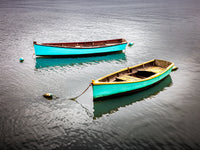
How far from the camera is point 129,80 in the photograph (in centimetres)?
1608

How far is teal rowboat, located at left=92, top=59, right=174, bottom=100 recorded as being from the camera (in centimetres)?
1431

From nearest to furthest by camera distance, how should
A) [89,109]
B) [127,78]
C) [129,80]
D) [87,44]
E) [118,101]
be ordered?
[89,109] < [118,101] < [129,80] < [127,78] < [87,44]

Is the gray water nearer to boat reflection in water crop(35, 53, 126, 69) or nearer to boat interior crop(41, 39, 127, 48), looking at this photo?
boat reflection in water crop(35, 53, 126, 69)

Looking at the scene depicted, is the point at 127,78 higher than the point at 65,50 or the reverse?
the reverse

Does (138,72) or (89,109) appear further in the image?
(138,72)

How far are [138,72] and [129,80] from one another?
2.52 meters

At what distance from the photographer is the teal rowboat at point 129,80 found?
14312 millimetres

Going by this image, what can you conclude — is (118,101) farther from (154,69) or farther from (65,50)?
(65,50)

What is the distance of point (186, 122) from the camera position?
40.8 ft

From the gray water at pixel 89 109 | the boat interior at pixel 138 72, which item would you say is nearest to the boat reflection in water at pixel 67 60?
the gray water at pixel 89 109

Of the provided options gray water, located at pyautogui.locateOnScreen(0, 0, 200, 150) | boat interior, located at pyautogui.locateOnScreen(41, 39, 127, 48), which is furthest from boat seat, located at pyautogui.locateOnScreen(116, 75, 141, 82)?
boat interior, located at pyautogui.locateOnScreen(41, 39, 127, 48)

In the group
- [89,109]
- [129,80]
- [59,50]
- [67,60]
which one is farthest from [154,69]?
[59,50]

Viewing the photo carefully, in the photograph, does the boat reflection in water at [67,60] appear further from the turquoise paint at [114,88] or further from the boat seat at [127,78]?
the turquoise paint at [114,88]

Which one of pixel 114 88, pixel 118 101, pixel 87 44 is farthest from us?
pixel 87 44
